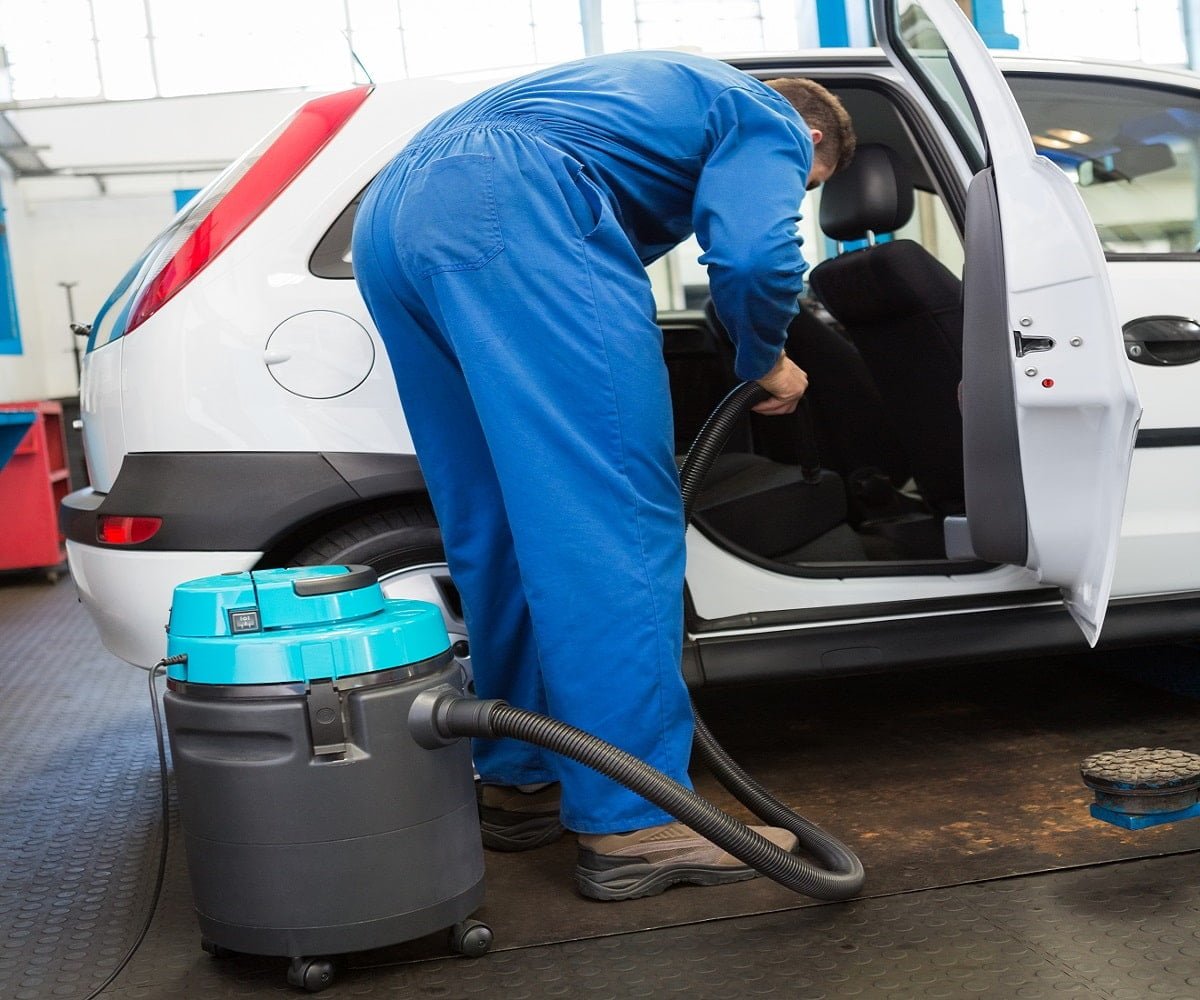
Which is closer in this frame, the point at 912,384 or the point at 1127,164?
the point at 912,384

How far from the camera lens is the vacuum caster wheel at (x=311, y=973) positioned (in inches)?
58.5

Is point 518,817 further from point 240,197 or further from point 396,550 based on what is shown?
point 240,197

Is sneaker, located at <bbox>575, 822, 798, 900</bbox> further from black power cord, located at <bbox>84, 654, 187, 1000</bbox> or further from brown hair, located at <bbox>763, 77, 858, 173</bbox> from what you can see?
brown hair, located at <bbox>763, 77, 858, 173</bbox>

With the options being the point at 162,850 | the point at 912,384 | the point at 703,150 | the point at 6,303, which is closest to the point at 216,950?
the point at 162,850

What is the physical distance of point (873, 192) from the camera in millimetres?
2303

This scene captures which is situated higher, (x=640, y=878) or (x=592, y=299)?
(x=592, y=299)

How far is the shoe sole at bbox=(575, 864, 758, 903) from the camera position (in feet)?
5.61

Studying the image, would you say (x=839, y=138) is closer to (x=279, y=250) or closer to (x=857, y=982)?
(x=279, y=250)

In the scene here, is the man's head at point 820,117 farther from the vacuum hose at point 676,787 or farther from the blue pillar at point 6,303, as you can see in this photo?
the blue pillar at point 6,303

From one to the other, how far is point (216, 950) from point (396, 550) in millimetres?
677

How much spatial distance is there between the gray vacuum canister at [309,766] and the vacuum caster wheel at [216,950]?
71 mm

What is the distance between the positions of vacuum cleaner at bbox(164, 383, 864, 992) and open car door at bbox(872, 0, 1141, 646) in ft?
2.31

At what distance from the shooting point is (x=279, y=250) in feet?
6.28

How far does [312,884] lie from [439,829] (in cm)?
16
